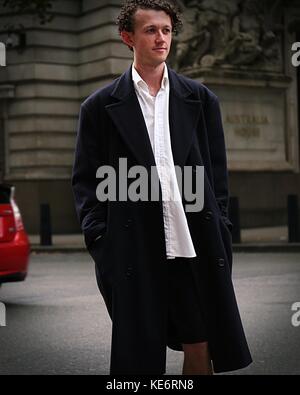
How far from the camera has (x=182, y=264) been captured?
3496 millimetres

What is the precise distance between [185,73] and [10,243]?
12.6m

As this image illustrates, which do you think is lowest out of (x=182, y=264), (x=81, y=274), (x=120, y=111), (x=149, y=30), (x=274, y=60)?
(x=81, y=274)

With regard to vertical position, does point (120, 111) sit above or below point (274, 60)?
below

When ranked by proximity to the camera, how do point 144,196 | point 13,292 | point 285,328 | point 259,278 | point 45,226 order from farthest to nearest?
point 45,226
point 259,278
point 13,292
point 285,328
point 144,196

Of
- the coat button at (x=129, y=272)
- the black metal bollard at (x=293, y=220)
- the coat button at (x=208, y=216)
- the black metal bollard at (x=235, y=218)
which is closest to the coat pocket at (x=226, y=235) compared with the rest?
the coat button at (x=208, y=216)

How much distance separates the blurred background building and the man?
54.3 ft

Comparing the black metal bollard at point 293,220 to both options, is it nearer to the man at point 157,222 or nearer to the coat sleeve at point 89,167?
the man at point 157,222

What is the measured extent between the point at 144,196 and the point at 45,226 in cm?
1409

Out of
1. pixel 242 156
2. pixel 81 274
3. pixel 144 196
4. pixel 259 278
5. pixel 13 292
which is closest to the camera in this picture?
pixel 144 196

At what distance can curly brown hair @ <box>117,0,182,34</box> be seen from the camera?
3510 millimetres

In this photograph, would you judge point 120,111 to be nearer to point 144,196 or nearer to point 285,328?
point 144,196

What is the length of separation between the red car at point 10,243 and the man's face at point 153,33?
4.85 meters

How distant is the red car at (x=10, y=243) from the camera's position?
26.7ft
